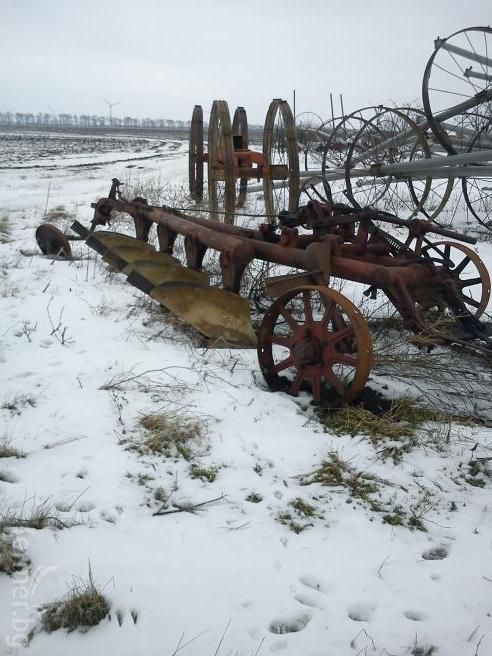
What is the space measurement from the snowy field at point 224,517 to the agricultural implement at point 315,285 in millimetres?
A: 261

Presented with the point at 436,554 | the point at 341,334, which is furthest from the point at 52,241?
the point at 436,554

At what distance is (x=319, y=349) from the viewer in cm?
270

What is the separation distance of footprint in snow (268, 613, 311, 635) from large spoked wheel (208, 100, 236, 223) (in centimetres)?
387

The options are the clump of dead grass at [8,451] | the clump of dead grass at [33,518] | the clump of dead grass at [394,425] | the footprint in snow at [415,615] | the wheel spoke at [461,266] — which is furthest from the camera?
the wheel spoke at [461,266]

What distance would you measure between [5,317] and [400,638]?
3.36 meters

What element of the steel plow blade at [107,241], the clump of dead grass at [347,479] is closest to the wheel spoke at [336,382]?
the clump of dead grass at [347,479]

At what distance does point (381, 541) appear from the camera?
1.82 metres

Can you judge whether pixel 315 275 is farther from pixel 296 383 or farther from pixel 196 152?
pixel 196 152

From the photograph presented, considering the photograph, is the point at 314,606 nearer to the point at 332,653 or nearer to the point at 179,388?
the point at 332,653

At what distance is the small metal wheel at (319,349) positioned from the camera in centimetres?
243

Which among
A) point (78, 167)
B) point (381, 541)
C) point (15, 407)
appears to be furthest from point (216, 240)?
point (78, 167)

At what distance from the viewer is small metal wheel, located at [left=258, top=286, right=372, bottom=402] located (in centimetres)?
243

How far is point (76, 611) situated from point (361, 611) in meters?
0.92

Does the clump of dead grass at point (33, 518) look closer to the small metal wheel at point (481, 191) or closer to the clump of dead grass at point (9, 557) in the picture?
the clump of dead grass at point (9, 557)
